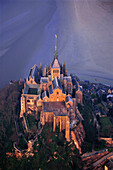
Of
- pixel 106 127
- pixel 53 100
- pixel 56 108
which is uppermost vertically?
pixel 53 100

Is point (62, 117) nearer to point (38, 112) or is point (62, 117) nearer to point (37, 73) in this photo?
point (38, 112)

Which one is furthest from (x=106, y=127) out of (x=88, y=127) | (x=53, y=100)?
(x=53, y=100)

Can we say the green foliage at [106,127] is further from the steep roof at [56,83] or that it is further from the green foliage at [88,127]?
the steep roof at [56,83]

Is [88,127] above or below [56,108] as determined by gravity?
below

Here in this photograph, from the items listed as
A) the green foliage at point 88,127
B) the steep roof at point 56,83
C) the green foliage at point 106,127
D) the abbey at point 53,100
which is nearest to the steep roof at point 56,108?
the abbey at point 53,100

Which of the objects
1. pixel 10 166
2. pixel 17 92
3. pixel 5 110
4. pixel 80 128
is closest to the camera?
pixel 10 166

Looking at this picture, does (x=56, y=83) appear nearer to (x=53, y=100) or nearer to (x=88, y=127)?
(x=53, y=100)

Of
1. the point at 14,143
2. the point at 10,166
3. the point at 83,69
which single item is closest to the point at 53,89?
the point at 14,143

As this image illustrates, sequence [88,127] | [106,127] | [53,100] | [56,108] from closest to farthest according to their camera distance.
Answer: [56,108] < [53,100] < [88,127] < [106,127]

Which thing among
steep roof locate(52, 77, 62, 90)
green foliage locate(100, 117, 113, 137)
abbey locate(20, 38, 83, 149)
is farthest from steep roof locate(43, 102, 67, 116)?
green foliage locate(100, 117, 113, 137)
